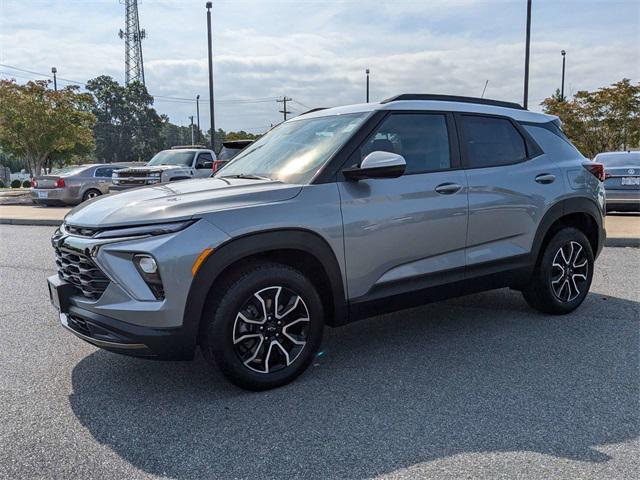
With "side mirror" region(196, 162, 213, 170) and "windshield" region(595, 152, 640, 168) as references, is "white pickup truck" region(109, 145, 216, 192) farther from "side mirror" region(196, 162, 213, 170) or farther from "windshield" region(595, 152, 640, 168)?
"windshield" region(595, 152, 640, 168)

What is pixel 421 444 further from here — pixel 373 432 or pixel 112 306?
pixel 112 306

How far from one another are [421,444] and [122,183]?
43.0 ft

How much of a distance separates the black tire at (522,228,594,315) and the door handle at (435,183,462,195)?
4.19 feet

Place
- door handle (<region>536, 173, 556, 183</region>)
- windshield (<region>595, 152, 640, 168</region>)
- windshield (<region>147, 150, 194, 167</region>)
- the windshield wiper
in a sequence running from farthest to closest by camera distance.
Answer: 1. windshield (<region>147, 150, 194, 167</region>)
2. windshield (<region>595, 152, 640, 168</region>)
3. door handle (<region>536, 173, 556, 183</region>)
4. the windshield wiper

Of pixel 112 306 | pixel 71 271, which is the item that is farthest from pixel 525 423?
pixel 71 271

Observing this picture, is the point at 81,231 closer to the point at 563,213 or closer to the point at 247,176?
the point at 247,176

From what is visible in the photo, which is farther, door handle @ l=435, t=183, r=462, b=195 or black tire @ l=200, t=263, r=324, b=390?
door handle @ l=435, t=183, r=462, b=195

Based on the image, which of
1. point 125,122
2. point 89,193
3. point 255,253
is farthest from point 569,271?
point 125,122

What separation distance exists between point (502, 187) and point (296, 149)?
5.56ft

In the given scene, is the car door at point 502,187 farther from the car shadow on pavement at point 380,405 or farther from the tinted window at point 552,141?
the car shadow on pavement at point 380,405

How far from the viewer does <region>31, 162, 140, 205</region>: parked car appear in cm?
1750

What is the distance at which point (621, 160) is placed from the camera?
39.7 feet

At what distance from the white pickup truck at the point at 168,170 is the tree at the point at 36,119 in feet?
41.4

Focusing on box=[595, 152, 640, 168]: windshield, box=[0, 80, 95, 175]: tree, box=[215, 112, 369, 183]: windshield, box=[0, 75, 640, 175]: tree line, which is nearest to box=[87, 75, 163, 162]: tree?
box=[0, 75, 640, 175]: tree line
